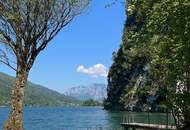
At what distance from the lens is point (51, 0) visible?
2436 cm

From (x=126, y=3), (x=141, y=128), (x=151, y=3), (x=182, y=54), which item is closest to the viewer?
(x=182, y=54)

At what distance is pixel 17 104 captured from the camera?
2348 centimetres

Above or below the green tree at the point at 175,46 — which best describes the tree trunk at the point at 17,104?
below

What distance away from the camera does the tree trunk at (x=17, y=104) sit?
23031 millimetres

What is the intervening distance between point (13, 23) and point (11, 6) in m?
0.90

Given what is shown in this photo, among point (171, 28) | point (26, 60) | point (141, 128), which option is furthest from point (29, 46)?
point (141, 128)

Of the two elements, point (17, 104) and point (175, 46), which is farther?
point (17, 104)

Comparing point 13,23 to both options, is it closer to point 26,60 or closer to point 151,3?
point 26,60

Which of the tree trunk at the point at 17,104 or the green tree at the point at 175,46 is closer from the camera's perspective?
the green tree at the point at 175,46

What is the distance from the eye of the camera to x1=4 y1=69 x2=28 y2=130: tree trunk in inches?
907

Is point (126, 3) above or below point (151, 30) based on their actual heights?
above

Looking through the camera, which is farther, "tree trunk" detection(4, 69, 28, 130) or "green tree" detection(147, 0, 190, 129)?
"tree trunk" detection(4, 69, 28, 130)

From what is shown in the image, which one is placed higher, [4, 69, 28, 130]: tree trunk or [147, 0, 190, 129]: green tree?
[147, 0, 190, 129]: green tree

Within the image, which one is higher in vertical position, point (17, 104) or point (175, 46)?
point (175, 46)
